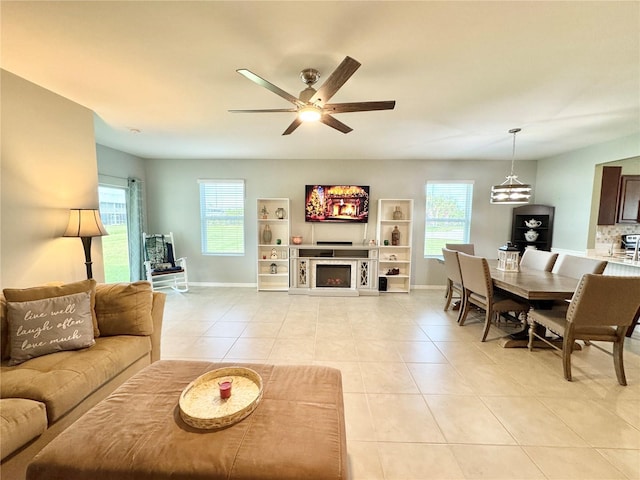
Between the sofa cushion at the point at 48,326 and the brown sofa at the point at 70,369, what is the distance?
0.16 ft

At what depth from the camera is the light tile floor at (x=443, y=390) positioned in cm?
150

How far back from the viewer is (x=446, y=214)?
507 cm

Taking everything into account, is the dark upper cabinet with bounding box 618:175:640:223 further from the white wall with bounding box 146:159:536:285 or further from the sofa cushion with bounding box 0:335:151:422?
the sofa cushion with bounding box 0:335:151:422

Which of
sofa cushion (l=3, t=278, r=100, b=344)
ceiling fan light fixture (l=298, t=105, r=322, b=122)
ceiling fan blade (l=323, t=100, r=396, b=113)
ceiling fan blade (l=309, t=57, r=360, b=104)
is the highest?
ceiling fan blade (l=309, t=57, r=360, b=104)

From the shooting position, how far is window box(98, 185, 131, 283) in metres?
4.12

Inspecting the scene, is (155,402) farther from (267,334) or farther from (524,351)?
(524,351)

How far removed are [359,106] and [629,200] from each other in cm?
476

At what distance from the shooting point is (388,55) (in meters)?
1.77

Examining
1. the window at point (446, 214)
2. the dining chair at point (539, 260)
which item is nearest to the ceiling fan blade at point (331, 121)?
the dining chair at point (539, 260)

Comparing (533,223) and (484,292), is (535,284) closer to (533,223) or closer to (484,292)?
(484,292)

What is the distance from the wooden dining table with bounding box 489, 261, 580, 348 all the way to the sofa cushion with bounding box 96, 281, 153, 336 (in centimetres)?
334

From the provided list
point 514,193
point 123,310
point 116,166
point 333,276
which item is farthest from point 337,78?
point 116,166

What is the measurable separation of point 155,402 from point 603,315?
327 cm

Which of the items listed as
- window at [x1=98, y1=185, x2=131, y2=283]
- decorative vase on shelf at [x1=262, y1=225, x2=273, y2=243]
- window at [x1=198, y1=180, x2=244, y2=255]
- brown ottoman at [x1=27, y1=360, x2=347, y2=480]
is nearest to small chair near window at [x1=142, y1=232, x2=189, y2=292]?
window at [x1=98, y1=185, x2=131, y2=283]
